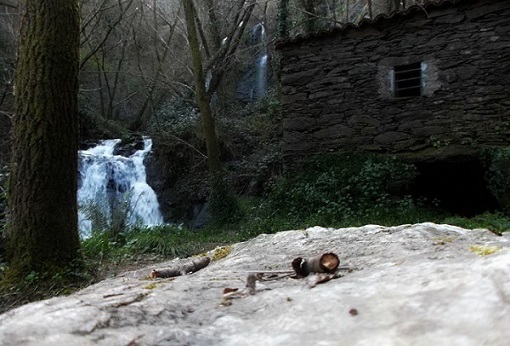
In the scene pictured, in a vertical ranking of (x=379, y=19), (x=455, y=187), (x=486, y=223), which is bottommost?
(x=486, y=223)

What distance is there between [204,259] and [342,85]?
5.95 meters

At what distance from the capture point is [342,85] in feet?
25.5

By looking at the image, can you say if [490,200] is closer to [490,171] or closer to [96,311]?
[490,171]

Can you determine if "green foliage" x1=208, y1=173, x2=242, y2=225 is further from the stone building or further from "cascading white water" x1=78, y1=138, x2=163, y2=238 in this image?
"cascading white water" x1=78, y1=138, x2=163, y2=238

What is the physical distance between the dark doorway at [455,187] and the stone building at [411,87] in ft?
0.10

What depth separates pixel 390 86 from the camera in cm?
737

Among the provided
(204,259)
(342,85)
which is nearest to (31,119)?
(204,259)

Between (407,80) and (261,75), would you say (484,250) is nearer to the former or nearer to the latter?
(407,80)

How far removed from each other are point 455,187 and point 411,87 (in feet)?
6.31

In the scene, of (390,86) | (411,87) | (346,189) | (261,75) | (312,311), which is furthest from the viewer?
(261,75)

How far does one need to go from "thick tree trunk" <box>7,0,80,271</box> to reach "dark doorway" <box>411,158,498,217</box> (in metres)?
5.48

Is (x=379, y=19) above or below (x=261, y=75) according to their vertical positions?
below

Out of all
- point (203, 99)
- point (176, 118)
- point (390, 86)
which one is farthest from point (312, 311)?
point (176, 118)

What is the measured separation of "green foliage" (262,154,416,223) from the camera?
6.73 meters
